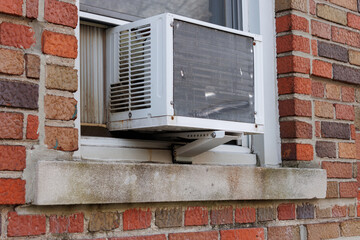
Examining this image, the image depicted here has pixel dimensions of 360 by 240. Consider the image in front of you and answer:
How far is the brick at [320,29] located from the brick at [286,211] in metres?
0.82

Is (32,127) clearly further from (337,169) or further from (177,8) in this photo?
(337,169)

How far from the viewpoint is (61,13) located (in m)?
2.05

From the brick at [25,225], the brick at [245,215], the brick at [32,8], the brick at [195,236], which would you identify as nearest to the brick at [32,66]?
the brick at [32,8]

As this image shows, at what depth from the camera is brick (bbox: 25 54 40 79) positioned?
1.95 m

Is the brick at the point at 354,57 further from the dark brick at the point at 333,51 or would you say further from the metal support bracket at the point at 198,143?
the metal support bracket at the point at 198,143

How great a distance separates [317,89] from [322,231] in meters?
0.67

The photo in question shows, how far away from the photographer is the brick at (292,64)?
111 inches

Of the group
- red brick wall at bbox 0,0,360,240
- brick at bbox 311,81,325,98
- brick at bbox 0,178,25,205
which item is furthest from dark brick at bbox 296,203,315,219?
brick at bbox 0,178,25,205

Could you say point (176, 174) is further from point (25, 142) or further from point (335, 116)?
point (335, 116)

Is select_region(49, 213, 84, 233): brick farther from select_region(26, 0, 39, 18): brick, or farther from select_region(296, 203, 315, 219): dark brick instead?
select_region(296, 203, 315, 219): dark brick

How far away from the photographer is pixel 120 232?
216 centimetres

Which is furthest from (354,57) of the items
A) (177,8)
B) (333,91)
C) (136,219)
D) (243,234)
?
(136,219)

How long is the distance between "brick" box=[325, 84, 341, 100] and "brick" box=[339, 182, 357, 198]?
0.42 meters

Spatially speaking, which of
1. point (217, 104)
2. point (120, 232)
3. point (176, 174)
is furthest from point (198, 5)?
point (120, 232)
